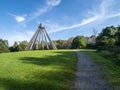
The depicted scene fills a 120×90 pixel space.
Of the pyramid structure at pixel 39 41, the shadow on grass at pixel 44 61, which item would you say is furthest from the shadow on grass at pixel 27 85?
the pyramid structure at pixel 39 41

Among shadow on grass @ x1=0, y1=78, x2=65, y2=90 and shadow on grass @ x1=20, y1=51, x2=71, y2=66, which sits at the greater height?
shadow on grass @ x1=20, y1=51, x2=71, y2=66

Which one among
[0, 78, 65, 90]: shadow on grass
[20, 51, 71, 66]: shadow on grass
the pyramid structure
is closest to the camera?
[0, 78, 65, 90]: shadow on grass

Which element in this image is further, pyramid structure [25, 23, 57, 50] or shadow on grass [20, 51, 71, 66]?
pyramid structure [25, 23, 57, 50]

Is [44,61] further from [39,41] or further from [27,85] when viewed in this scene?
[39,41]

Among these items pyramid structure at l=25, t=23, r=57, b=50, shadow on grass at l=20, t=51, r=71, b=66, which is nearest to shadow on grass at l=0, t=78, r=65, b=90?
shadow on grass at l=20, t=51, r=71, b=66

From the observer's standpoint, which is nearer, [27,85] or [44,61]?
[27,85]

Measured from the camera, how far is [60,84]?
10430 millimetres

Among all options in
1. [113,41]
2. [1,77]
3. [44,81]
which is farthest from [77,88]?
[113,41]

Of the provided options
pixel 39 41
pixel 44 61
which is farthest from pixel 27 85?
pixel 39 41

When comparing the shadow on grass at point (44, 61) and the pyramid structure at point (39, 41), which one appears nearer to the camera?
the shadow on grass at point (44, 61)

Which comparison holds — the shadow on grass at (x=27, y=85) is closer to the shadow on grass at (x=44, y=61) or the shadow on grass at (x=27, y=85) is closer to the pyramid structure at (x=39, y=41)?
the shadow on grass at (x=44, y=61)

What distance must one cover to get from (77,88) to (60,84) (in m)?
1.05

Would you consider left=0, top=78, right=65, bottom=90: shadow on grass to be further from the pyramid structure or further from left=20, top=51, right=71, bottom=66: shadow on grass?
the pyramid structure

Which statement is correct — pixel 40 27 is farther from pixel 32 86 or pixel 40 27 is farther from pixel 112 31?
pixel 32 86
